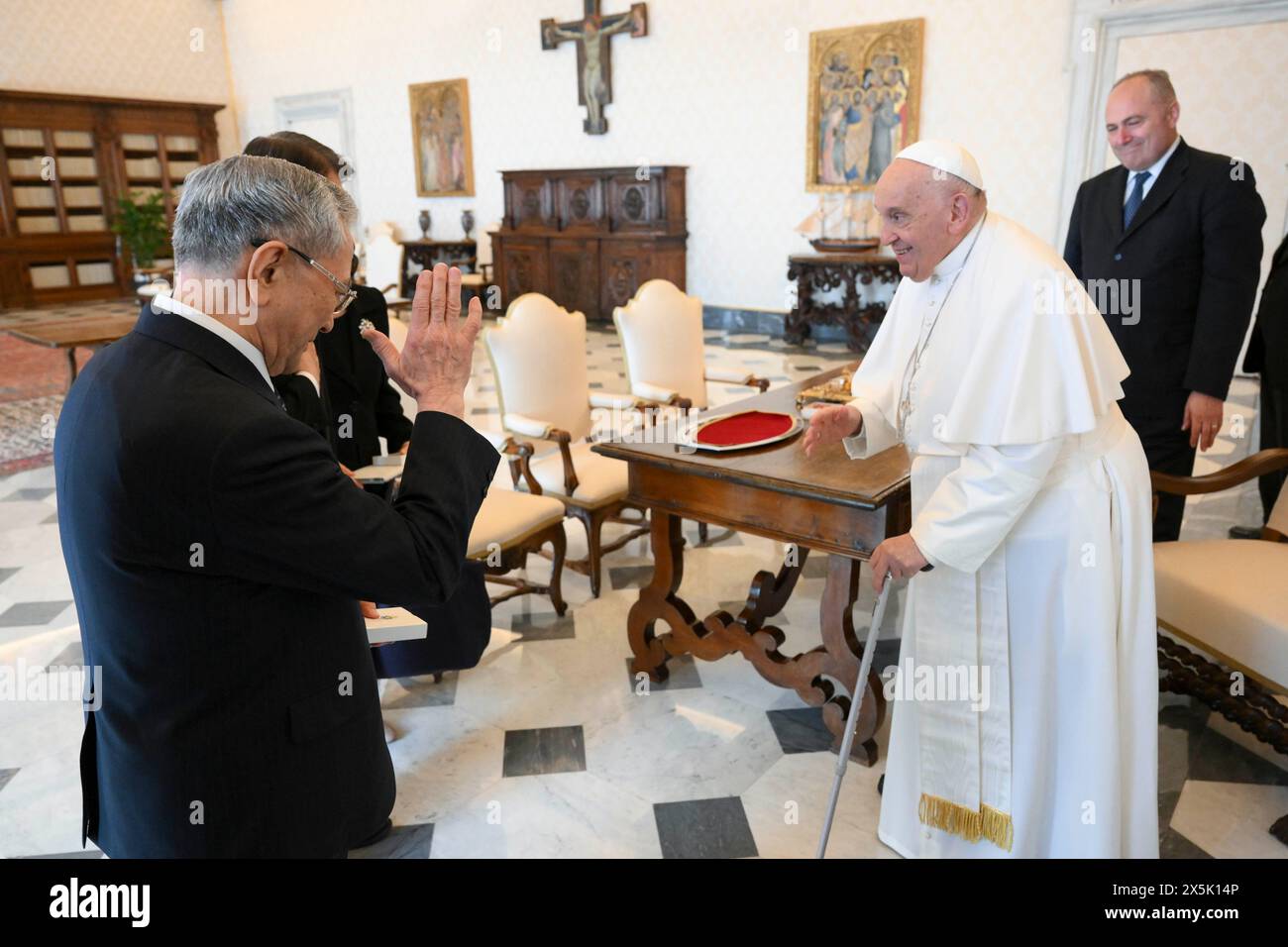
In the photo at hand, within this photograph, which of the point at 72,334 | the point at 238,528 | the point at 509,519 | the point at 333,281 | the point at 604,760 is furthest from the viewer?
the point at 72,334

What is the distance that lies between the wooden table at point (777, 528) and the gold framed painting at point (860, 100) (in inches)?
292

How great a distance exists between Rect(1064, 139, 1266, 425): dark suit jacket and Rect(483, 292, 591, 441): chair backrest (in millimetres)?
2280

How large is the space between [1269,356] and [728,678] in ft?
9.60

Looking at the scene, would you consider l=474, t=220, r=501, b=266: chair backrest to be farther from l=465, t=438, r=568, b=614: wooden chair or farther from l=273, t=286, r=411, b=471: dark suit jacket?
l=273, t=286, r=411, b=471: dark suit jacket

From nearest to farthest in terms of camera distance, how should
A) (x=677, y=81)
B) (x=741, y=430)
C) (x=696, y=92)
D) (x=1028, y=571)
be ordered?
1. (x=1028, y=571)
2. (x=741, y=430)
3. (x=696, y=92)
4. (x=677, y=81)

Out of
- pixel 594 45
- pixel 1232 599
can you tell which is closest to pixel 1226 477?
pixel 1232 599

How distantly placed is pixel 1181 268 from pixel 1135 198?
0.33 meters

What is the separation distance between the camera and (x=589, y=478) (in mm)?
3904

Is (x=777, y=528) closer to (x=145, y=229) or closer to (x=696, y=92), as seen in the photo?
(x=696, y=92)

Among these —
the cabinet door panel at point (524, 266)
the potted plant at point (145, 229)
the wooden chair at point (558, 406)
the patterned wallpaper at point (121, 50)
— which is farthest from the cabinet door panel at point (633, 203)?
the patterned wallpaper at point (121, 50)

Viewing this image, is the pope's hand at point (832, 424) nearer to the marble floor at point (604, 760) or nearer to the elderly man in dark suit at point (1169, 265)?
the marble floor at point (604, 760)

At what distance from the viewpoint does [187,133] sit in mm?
15516

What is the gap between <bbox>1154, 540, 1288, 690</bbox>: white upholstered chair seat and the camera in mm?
2367

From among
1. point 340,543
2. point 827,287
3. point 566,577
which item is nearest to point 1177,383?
point 566,577
